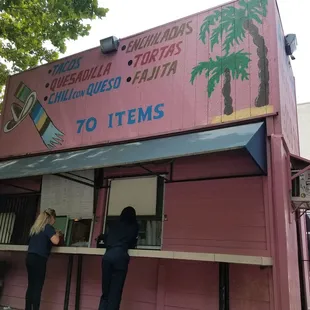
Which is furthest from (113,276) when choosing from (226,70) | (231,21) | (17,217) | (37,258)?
(231,21)

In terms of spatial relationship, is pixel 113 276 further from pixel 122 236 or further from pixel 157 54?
pixel 157 54

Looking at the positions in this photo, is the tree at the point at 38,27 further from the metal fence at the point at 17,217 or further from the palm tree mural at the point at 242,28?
the metal fence at the point at 17,217

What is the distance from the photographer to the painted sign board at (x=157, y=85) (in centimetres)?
567

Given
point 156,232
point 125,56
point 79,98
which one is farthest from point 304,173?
point 79,98

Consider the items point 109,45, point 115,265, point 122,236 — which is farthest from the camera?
point 109,45

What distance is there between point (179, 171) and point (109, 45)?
3470mm

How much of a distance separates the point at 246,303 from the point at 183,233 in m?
1.44

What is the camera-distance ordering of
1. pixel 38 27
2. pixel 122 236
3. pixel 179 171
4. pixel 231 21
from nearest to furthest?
pixel 122 236, pixel 179 171, pixel 231 21, pixel 38 27

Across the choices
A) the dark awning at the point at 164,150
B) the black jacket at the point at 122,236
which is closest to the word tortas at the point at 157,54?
the dark awning at the point at 164,150

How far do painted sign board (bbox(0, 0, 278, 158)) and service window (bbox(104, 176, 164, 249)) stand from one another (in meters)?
0.93

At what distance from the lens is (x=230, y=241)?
5121mm

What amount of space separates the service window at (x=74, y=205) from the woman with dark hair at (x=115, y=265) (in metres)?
1.55

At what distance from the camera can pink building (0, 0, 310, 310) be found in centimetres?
485

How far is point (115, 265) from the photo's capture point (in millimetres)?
4914
